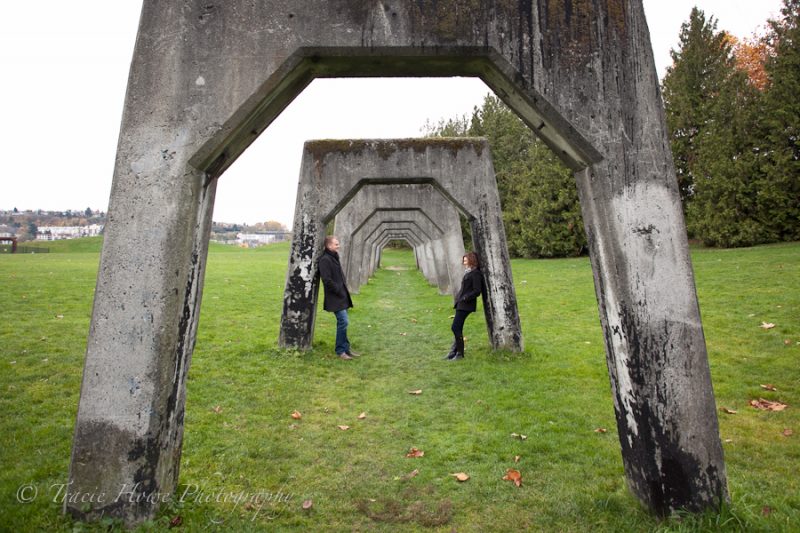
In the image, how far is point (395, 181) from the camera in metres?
11.0

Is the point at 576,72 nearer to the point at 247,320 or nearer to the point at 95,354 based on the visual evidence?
the point at 95,354

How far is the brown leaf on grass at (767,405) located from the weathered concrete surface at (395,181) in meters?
3.85

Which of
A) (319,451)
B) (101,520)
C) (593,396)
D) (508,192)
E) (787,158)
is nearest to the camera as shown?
(101,520)

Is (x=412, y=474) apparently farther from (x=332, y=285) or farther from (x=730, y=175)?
(x=730, y=175)

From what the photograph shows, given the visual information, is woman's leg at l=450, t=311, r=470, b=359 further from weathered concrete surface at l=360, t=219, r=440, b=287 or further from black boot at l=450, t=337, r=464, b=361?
weathered concrete surface at l=360, t=219, r=440, b=287

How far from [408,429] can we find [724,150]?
79.9ft

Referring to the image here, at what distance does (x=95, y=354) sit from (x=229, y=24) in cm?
249

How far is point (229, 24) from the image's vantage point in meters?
3.54

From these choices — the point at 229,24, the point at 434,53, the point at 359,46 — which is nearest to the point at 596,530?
the point at 434,53

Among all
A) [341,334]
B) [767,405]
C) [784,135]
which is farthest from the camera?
[784,135]

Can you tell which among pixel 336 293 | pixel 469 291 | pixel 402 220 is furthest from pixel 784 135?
pixel 336 293

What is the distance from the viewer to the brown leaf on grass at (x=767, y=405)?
5810mm

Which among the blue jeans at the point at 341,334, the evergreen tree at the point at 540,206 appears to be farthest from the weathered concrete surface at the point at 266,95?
the evergreen tree at the point at 540,206

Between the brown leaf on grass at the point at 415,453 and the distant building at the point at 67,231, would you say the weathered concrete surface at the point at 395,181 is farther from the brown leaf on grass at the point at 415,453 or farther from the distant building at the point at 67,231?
the distant building at the point at 67,231
